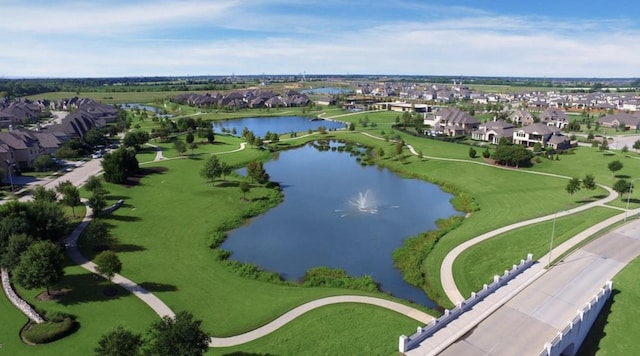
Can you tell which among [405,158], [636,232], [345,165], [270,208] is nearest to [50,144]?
[270,208]

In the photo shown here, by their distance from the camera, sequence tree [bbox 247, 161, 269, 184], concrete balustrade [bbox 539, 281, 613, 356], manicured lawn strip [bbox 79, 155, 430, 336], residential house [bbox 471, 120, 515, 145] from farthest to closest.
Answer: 1. residential house [bbox 471, 120, 515, 145]
2. tree [bbox 247, 161, 269, 184]
3. manicured lawn strip [bbox 79, 155, 430, 336]
4. concrete balustrade [bbox 539, 281, 613, 356]

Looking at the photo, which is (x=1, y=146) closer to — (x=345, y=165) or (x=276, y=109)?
(x=345, y=165)

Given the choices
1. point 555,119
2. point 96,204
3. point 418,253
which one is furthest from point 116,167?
point 555,119

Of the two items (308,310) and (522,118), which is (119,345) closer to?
(308,310)

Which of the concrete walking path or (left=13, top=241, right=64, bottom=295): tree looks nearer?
(left=13, top=241, right=64, bottom=295): tree

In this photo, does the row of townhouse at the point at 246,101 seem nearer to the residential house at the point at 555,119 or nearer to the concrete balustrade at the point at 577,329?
the residential house at the point at 555,119

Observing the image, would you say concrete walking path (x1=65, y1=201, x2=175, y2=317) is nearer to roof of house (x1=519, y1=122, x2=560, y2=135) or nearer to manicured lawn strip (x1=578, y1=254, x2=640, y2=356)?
manicured lawn strip (x1=578, y1=254, x2=640, y2=356)

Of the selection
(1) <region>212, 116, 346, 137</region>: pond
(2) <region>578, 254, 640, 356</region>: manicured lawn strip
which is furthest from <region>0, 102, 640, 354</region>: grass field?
(1) <region>212, 116, 346, 137</region>: pond
